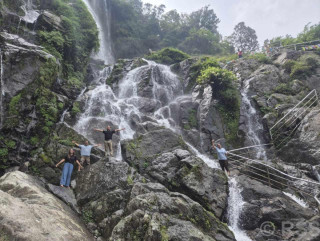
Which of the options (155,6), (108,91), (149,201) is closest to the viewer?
(149,201)

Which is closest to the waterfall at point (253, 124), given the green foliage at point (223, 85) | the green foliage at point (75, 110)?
the green foliage at point (223, 85)

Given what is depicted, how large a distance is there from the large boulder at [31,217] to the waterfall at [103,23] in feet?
86.1

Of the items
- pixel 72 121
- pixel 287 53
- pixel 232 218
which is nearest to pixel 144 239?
pixel 232 218

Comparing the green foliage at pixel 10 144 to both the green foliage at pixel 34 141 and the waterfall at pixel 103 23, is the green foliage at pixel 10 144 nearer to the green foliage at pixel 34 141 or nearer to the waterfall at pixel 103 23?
the green foliage at pixel 34 141

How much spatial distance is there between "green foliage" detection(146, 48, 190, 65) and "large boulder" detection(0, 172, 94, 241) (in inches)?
936

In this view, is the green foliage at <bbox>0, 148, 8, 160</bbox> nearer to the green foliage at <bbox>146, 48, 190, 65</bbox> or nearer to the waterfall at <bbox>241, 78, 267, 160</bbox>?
the waterfall at <bbox>241, 78, 267, 160</bbox>

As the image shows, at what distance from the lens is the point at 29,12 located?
17734 mm

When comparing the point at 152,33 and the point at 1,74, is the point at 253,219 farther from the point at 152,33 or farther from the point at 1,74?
the point at 152,33

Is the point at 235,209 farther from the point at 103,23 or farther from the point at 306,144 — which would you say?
the point at 103,23

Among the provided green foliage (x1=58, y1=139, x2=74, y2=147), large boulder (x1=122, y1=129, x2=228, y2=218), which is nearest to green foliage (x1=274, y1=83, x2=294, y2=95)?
large boulder (x1=122, y1=129, x2=228, y2=218)

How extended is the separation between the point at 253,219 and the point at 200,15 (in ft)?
154

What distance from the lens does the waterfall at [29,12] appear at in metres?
16.7

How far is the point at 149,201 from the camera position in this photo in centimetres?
598

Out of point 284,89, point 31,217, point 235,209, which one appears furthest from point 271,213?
point 284,89
